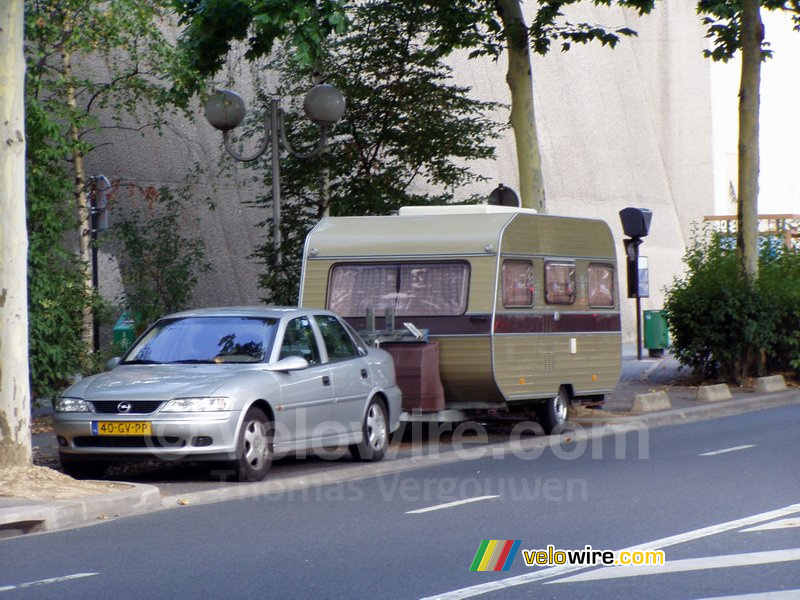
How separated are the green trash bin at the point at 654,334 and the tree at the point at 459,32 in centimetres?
1255

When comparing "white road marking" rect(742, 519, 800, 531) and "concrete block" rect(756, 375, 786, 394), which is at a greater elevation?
"concrete block" rect(756, 375, 786, 394)

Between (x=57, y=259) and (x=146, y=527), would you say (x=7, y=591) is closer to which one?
(x=146, y=527)

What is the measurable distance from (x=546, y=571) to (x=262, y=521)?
9.48ft

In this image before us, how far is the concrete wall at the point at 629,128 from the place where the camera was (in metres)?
43.7

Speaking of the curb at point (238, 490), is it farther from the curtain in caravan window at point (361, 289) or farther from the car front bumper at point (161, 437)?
the curtain in caravan window at point (361, 289)

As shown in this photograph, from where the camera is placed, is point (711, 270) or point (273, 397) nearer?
point (273, 397)

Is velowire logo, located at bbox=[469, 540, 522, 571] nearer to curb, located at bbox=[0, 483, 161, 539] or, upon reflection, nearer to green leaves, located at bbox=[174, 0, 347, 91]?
curb, located at bbox=[0, 483, 161, 539]

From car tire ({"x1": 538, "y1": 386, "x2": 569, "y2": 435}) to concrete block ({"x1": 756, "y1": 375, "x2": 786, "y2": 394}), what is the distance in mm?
7187

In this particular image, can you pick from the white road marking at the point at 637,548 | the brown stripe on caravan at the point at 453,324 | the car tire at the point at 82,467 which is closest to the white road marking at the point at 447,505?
the white road marking at the point at 637,548

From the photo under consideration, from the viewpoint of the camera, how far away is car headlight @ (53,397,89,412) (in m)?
12.1

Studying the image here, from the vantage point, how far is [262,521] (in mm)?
10086

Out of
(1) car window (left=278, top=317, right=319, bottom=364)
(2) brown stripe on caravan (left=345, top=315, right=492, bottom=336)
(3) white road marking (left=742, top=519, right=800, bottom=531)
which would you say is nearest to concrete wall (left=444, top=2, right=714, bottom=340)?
(2) brown stripe on caravan (left=345, top=315, right=492, bottom=336)

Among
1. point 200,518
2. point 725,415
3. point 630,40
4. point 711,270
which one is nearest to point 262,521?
point 200,518

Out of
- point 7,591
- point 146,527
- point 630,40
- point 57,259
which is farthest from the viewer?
point 630,40
